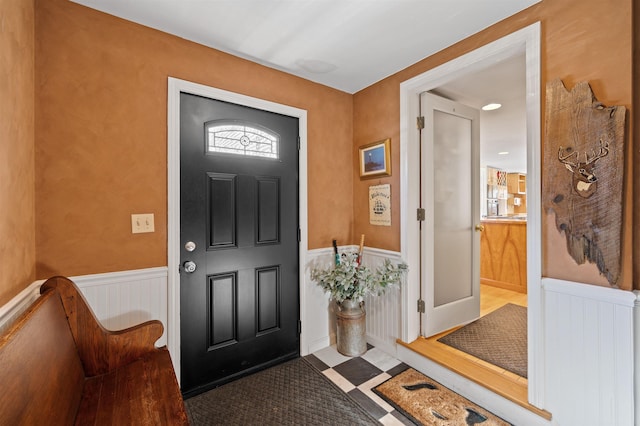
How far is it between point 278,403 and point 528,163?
209cm

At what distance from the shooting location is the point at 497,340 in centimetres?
246

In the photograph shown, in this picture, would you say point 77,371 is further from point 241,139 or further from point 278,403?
point 241,139

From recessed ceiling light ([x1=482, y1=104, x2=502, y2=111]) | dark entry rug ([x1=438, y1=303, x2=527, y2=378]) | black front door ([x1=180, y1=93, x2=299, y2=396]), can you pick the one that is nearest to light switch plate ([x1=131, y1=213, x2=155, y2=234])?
black front door ([x1=180, y1=93, x2=299, y2=396])

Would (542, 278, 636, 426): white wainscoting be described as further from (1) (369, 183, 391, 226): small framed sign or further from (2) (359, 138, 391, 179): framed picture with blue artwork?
(2) (359, 138, 391, 179): framed picture with blue artwork

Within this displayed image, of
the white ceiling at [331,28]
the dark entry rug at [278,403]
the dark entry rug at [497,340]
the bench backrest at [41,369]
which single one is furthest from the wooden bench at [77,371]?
the dark entry rug at [497,340]

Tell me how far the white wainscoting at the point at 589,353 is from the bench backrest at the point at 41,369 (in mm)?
2158

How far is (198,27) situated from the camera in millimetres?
1792

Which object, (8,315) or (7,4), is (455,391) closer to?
(8,315)

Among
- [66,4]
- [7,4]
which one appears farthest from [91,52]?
[7,4]

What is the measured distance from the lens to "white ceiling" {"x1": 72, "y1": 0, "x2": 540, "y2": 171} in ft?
5.29

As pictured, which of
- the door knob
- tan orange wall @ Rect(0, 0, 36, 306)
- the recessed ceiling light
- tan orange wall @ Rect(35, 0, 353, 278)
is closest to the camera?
tan orange wall @ Rect(0, 0, 36, 306)

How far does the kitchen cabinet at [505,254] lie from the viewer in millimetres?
3893

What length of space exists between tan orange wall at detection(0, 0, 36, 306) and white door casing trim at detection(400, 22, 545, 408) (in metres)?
2.24

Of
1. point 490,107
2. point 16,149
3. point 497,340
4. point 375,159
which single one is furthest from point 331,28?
point 497,340
